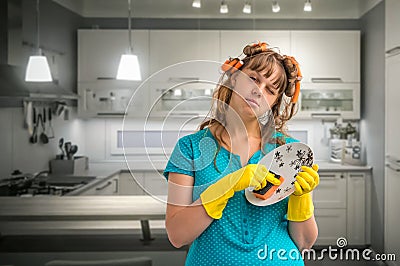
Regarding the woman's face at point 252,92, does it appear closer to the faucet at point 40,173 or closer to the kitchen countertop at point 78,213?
the kitchen countertop at point 78,213

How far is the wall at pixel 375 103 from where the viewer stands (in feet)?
10.8

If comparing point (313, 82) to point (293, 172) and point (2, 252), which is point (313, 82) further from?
point (293, 172)

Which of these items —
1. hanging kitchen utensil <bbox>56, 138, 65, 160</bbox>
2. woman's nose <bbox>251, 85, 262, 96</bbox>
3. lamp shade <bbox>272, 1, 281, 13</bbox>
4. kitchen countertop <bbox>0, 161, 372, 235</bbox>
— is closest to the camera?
woman's nose <bbox>251, 85, 262, 96</bbox>

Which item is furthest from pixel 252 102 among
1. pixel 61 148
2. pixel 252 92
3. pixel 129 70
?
pixel 61 148

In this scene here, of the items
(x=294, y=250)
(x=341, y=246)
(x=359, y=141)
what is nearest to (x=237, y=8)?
(x=359, y=141)

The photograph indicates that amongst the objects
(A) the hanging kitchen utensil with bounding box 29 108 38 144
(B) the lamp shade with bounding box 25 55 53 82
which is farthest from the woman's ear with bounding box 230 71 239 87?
(A) the hanging kitchen utensil with bounding box 29 108 38 144

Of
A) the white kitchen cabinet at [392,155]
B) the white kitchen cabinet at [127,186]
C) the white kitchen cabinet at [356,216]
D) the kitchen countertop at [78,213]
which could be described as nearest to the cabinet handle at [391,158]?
the white kitchen cabinet at [392,155]

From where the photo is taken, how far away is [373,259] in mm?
3393

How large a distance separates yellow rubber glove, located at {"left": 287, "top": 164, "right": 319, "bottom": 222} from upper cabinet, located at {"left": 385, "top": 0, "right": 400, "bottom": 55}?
88.5 inches

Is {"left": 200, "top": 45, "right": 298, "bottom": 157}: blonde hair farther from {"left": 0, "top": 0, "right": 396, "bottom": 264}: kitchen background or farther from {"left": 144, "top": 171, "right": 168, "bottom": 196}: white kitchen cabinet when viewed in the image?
{"left": 0, "top": 0, "right": 396, "bottom": 264}: kitchen background

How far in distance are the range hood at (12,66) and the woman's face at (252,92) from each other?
1915 mm

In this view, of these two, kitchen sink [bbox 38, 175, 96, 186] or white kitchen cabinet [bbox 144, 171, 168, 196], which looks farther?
kitchen sink [bbox 38, 175, 96, 186]

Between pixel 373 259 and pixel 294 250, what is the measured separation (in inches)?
105

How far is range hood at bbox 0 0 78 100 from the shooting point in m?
2.53
